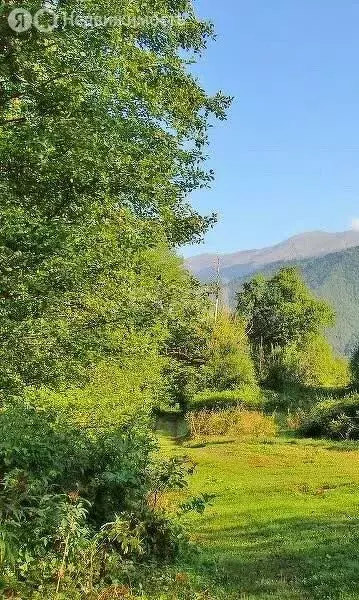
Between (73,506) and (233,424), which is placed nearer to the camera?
(73,506)

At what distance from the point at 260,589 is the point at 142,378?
18184 mm

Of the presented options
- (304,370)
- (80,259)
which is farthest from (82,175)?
(304,370)

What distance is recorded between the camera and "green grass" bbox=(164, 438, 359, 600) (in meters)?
11.6

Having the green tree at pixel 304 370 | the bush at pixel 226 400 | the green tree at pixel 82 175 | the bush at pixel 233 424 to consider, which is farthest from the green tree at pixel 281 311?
the green tree at pixel 82 175

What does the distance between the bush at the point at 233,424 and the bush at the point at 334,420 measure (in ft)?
9.73

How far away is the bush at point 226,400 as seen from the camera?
5750 centimetres

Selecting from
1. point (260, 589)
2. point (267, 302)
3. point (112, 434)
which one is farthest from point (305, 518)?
point (267, 302)

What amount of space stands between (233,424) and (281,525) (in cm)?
3298

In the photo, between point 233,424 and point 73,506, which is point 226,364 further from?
point 73,506

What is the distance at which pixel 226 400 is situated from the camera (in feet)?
191

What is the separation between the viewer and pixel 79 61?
11484mm

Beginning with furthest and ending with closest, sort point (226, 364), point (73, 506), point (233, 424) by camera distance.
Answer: point (226, 364), point (233, 424), point (73, 506)

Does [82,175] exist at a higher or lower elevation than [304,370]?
higher

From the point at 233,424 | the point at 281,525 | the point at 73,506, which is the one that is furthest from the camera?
the point at 233,424
